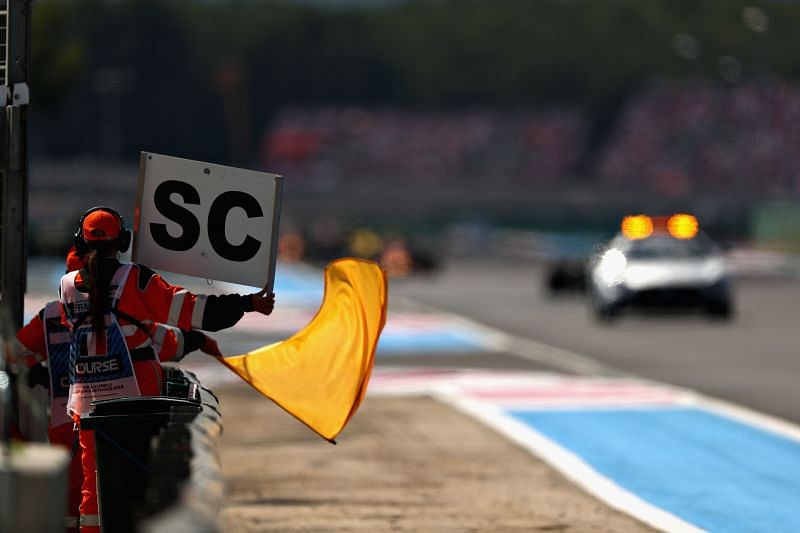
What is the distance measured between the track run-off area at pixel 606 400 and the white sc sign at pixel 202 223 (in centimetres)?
309

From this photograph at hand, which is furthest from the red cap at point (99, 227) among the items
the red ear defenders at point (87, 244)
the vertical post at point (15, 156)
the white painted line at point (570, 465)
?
the white painted line at point (570, 465)

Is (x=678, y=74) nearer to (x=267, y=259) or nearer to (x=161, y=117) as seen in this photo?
(x=161, y=117)

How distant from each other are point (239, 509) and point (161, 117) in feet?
469

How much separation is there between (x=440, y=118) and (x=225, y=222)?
408 feet

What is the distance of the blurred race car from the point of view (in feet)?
86.5

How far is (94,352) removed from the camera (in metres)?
6.80

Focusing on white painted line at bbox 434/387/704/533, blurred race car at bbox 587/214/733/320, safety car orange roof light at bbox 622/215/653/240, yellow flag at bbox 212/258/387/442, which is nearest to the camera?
yellow flag at bbox 212/258/387/442

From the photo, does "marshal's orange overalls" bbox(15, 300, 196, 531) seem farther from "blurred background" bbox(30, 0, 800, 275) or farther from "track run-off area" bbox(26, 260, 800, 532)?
"blurred background" bbox(30, 0, 800, 275)

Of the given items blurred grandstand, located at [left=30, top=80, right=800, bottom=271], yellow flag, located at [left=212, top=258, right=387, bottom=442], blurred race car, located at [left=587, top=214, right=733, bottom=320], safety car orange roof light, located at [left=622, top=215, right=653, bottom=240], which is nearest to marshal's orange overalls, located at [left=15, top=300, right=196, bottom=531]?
yellow flag, located at [left=212, top=258, right=387, bottom=442]

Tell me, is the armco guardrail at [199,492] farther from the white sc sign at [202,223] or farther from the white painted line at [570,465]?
the white painted line at [570,465]

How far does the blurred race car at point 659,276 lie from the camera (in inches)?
1038

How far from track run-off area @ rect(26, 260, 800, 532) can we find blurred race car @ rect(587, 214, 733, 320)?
1.42ft

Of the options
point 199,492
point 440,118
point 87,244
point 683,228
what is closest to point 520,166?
point 440,118

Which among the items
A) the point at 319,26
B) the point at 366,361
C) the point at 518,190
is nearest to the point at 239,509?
the point at 366,361
